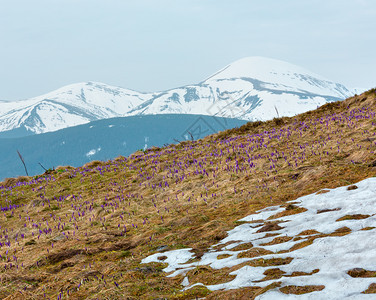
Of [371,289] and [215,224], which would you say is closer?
[371,289]

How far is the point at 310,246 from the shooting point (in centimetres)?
638

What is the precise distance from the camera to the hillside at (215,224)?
5.86 metres

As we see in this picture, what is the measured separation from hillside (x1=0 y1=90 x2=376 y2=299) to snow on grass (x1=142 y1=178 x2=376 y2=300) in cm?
3

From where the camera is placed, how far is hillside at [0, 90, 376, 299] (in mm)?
5855

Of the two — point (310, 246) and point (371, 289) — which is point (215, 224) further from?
point (371, 289)

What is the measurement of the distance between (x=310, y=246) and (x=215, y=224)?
3.61 meters

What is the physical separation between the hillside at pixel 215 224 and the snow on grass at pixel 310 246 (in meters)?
0.03

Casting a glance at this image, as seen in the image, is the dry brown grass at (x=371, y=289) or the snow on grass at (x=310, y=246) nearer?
the dry brown grass at (x=371, y=289)

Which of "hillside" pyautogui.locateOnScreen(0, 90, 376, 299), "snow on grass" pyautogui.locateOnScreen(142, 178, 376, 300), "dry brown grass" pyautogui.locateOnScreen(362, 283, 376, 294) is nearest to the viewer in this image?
"dry brown grass" pyautogui.locateOnScreen(362, 283, 376, 294)

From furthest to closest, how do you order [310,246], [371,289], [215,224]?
[215,224]
[310,246]
[371,289]

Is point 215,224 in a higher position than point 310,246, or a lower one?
lower

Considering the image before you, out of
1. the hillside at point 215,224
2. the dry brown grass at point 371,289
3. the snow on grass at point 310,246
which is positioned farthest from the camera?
the hillside at point 215,224

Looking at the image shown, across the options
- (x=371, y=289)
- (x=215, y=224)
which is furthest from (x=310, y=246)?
(x=215, y=224)

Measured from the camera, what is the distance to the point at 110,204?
1512 cm
